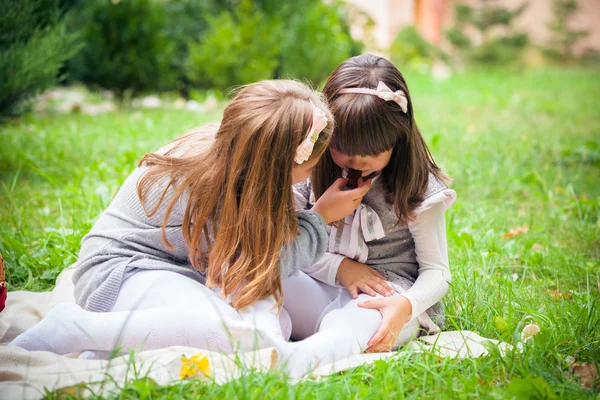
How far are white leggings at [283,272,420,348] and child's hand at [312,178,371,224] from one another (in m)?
0.28

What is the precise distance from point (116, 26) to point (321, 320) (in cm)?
573

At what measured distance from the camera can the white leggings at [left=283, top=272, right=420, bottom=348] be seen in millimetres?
2225

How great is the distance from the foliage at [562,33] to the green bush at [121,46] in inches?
470

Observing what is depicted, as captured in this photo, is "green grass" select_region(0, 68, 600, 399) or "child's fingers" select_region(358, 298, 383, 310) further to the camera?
"child's fingers" select_region(358, 298, 383, 310)

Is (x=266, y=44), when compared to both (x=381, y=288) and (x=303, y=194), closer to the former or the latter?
(x=303, y=194)

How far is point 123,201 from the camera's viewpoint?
2.34 m

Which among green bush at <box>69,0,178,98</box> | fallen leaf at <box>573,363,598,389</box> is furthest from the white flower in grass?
green bush at <box>69,0,178,98</box>

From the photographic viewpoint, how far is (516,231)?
11.3ft

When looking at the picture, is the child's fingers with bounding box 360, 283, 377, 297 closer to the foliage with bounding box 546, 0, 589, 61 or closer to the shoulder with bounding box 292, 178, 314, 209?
the shoulder with bounding box 292, 178, 314, 209

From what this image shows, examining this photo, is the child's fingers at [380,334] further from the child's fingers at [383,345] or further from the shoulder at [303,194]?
the shoulder at [303,194]

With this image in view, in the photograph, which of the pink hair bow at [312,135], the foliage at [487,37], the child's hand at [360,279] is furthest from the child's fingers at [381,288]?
the foliage at [487,37]

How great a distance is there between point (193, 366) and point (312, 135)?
0.75 metres

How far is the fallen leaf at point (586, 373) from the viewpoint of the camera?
191cm

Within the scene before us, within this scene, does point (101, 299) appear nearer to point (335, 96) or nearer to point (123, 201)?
point (123, 201)
